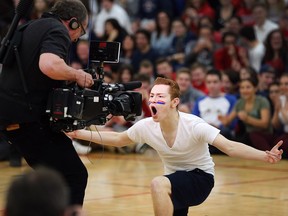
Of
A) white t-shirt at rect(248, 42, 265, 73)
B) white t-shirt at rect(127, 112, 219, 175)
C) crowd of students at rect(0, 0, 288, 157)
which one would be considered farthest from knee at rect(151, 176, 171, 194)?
white t-shirt at rect(248, 42, 265, 73)

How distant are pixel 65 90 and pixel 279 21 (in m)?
10.5

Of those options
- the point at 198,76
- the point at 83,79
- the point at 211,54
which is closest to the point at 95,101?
the point at 83,79

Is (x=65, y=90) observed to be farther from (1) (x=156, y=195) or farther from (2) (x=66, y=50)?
(1) (x=156, y=195)

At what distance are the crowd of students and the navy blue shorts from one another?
19.6 feet

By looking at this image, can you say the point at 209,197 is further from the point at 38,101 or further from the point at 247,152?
the point at 38,101

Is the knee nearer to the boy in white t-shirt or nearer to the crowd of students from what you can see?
the boy in white t-shirt

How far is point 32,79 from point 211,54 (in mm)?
9699

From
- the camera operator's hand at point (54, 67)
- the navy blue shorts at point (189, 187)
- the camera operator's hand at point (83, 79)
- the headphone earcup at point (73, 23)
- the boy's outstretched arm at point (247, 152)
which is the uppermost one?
the headphone earcup at point (73, 23)

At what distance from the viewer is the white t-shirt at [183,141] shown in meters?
6.06

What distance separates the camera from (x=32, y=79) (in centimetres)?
549

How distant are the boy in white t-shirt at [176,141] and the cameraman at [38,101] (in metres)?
0.47

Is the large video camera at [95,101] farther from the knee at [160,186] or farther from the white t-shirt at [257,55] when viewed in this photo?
the white t-shirt at [257,55]

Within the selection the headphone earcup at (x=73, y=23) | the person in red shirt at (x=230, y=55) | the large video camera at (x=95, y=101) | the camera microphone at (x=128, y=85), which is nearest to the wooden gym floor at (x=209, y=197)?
the large video camera at (x=95, y=101)

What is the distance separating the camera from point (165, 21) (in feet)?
51.5
